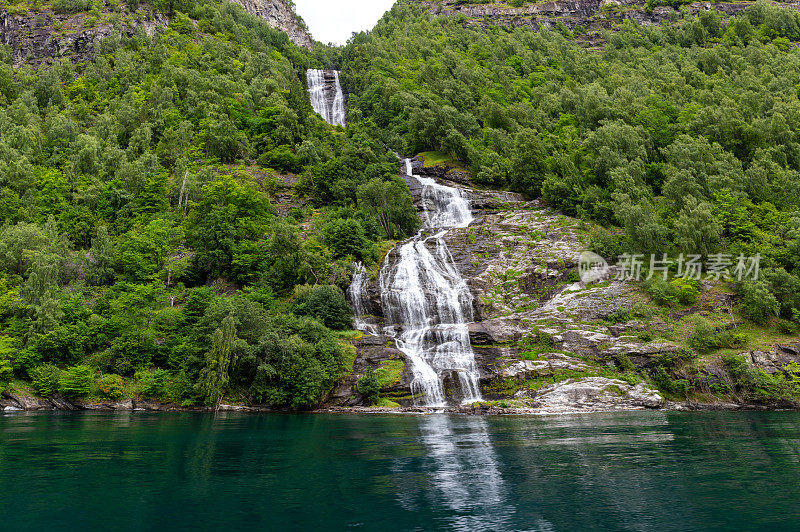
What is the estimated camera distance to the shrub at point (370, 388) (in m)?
39.8

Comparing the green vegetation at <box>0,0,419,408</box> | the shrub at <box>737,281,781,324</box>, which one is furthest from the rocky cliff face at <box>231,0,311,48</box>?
the shrub at <box>737,281,781,324</box>

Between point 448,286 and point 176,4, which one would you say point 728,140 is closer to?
point 448,286

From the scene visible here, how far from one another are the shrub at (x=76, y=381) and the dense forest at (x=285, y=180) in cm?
14

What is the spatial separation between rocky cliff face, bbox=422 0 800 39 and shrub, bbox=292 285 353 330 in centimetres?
13921

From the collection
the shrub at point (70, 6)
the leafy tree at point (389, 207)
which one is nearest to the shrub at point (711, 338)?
the leafy tree at point (389, 207)

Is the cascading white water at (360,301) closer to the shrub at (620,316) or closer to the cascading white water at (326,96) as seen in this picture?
the shrub at (620,316)

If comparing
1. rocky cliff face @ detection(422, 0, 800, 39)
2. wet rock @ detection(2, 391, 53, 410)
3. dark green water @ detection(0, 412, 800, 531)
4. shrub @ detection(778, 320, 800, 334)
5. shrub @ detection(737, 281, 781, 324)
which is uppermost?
rocky cliff face @ detection(422, 0, 800, 39)

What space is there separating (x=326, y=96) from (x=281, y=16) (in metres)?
79.3

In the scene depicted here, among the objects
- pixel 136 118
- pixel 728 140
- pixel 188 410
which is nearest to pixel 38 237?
pixel 188 410

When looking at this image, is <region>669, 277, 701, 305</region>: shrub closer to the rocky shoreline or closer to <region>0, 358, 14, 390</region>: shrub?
the rocky shoreline

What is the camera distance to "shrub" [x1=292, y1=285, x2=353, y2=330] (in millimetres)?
47531

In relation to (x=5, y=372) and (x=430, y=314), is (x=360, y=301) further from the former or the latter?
(x=5, y=372)

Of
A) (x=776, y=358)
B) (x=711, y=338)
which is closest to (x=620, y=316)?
(x=711, y=338)

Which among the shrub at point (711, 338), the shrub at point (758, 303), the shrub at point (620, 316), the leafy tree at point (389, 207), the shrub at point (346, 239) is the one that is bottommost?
the shrub at point (711, 338)
